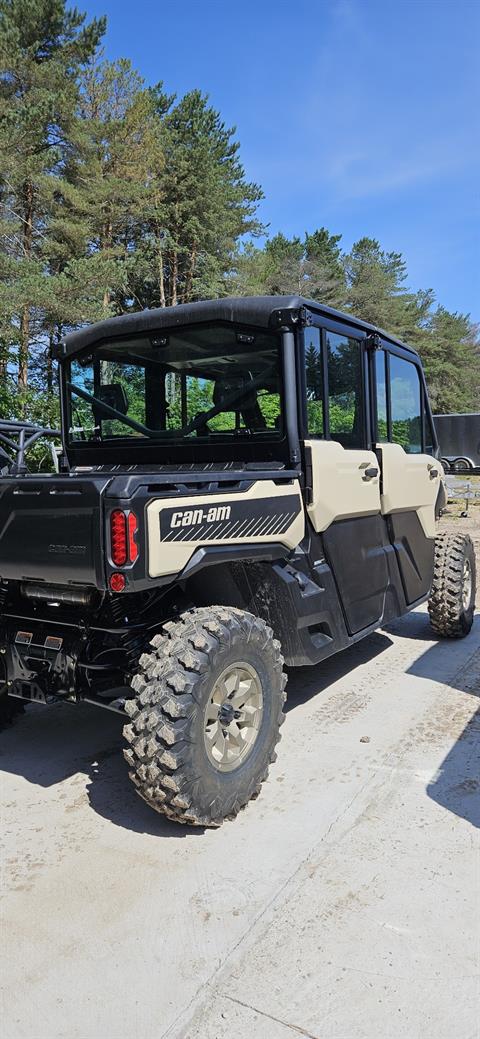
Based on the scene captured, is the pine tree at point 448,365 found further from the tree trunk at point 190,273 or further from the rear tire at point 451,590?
the rear tire at point 451,590

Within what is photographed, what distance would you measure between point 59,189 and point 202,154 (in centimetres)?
653

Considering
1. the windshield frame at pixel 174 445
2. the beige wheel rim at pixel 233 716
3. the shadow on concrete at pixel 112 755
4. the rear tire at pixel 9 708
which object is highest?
the windshield frame at pixel 174 445

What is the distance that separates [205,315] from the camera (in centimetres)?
371

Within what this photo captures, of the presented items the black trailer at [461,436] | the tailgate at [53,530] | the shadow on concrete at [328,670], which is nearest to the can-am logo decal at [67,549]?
the tailgate at [53,530]

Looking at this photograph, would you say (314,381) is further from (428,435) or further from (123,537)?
(428,435)

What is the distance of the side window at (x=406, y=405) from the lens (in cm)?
500

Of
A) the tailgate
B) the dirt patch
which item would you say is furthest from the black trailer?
the tailgate

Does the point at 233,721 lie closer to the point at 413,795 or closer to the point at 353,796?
the point at 353,796

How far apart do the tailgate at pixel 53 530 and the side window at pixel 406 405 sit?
9.40 ft

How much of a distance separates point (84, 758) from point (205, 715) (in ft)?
3.78

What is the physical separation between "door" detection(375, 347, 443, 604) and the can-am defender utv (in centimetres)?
2

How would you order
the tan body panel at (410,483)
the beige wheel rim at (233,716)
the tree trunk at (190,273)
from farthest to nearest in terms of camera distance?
the tree trunk at (190,273) → the tan body panel at (410,483) → the beige wheel rim at (233,716)

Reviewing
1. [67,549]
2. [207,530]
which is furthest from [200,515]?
[67,549]

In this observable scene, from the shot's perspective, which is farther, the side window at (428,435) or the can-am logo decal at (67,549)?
the side window at (428,435)
